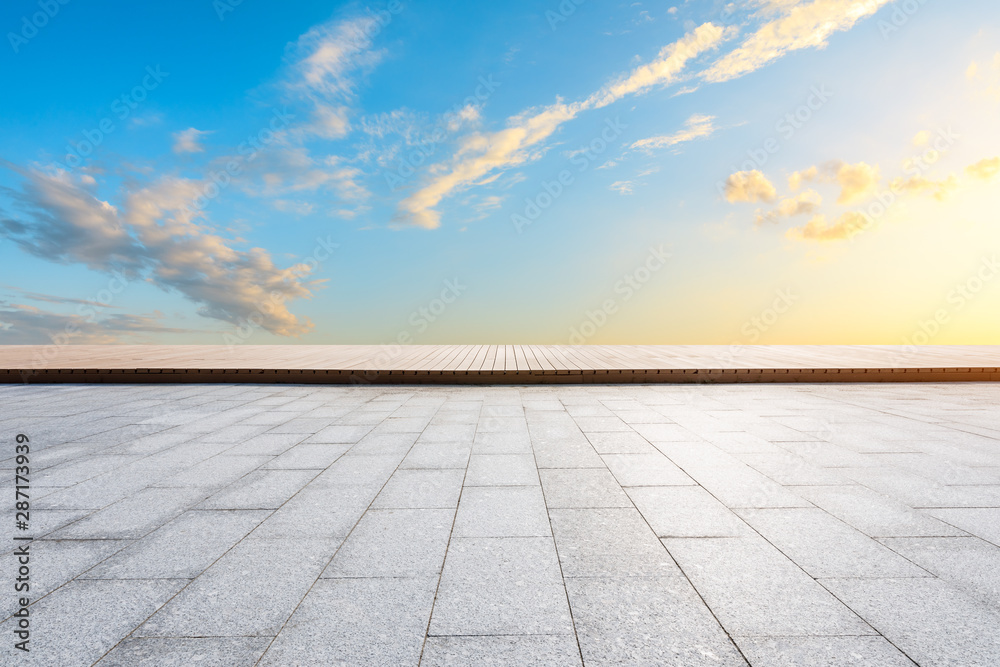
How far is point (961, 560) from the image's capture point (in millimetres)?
2863

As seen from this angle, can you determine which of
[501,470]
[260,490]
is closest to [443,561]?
[501,470]

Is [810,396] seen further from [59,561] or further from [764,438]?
[59,561]

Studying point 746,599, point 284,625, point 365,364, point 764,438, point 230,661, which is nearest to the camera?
point 230,661

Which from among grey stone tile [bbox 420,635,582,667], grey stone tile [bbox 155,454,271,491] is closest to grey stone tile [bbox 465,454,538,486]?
grey stone tile [bbox 420,635,582,667]

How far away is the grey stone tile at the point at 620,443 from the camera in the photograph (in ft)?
16.3

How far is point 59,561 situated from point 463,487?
8.37 ft

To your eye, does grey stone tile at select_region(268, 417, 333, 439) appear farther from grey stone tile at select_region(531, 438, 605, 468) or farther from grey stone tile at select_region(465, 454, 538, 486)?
grey stone tile at select_region(531, 438, 605, 468)

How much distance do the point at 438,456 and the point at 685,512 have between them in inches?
93.2

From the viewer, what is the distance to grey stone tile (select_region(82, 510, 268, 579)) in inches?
108

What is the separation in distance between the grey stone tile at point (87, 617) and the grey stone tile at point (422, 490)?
55.8 inches

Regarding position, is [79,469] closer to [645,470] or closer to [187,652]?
[187,652]

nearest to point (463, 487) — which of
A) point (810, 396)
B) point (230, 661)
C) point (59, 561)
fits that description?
point (230, 661)

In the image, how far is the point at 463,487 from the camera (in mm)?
3953

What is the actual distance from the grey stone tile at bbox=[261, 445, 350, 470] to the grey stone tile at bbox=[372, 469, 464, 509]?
0.87m
